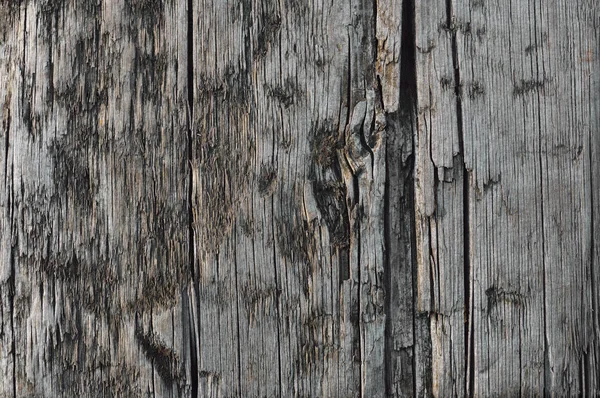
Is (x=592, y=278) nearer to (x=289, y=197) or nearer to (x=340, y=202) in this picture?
(x=340, y=202)

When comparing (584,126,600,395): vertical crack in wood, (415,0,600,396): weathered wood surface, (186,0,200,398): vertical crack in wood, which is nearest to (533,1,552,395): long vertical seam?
(415,0,600,396): weathered wood surface

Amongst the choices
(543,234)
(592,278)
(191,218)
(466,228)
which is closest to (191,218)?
(191,218)

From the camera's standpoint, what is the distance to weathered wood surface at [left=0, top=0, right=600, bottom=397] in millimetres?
1784

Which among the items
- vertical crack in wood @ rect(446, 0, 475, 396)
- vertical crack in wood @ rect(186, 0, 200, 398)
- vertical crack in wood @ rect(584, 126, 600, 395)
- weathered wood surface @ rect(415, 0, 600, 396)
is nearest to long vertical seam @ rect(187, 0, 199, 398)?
vertical crack in wood @ rect(186, 0, 200, 398)

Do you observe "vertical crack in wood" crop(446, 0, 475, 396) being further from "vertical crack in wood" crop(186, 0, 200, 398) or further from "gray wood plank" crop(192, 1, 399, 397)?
"vertical crack in wood" crop(186, 0, 200, 398)

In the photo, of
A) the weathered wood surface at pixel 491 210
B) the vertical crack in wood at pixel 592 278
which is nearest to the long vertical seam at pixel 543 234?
the weathered wood surface at pixel 491 210

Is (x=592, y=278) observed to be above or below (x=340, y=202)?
below

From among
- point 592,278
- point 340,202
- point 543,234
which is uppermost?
point 340,202

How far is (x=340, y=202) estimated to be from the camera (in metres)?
1.79

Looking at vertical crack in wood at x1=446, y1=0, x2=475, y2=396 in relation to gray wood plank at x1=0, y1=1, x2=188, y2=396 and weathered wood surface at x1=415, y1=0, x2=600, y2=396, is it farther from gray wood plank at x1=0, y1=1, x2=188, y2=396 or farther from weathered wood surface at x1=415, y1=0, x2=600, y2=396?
gray wood plank at x1=0, y1=1, x2=188, y2=396

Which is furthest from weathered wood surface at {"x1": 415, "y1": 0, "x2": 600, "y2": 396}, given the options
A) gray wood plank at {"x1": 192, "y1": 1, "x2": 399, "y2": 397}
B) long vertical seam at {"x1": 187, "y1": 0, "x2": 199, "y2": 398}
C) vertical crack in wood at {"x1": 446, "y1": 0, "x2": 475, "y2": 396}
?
long vertical seam at {"x1": 187, "y1": 0, "x2": 199, "y2": 398}

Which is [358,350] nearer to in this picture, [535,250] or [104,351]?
[535,250]

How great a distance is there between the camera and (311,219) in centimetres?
179

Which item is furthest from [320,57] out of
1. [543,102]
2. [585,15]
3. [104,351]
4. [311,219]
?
[104,351]
